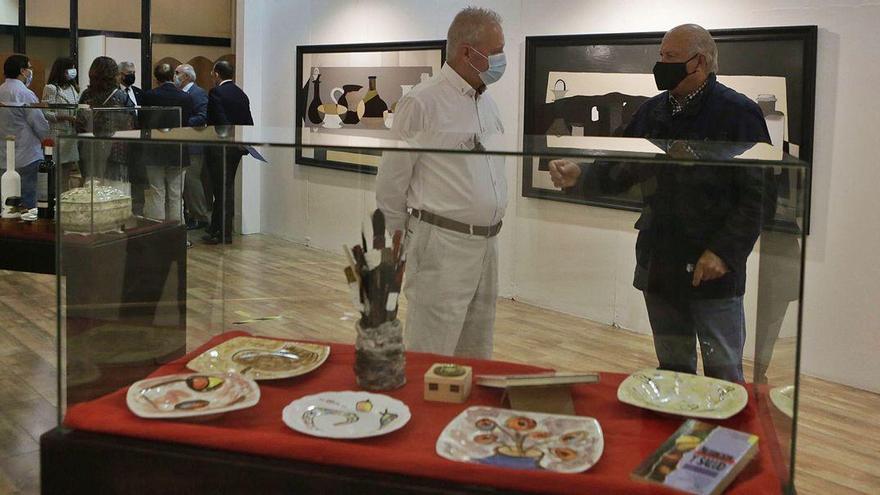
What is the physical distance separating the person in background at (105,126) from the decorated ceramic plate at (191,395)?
0.55 metres

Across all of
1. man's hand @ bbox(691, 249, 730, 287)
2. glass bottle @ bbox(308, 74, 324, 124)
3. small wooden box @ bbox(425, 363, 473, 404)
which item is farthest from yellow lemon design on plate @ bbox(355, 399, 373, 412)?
glass bottle @ bbox(308, 74, 324, 124)

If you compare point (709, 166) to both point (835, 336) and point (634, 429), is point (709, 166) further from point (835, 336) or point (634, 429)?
point (835, 336)

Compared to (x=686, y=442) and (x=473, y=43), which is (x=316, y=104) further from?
(x=686, y=442)

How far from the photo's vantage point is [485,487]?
187 centimetres

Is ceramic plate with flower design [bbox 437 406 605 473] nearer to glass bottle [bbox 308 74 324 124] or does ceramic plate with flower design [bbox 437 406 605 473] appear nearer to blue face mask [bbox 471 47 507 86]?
blue face mask [bbox 471 47 507 86]

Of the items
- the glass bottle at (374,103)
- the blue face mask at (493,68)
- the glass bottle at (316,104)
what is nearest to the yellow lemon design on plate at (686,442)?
the blue face mask at (493,68)

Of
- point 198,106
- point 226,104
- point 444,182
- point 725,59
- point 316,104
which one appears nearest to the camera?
point 444,182

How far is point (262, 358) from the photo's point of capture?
237cm

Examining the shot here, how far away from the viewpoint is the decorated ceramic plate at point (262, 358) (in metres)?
2.31

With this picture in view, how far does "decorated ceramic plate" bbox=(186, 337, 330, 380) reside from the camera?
231cm

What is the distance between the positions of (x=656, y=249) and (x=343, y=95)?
6.89 m

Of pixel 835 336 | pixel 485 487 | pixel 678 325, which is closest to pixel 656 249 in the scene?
pixel 678 325

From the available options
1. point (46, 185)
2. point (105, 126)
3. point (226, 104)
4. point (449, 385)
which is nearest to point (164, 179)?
point (449, 385)

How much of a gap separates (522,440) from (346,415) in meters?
0.37
